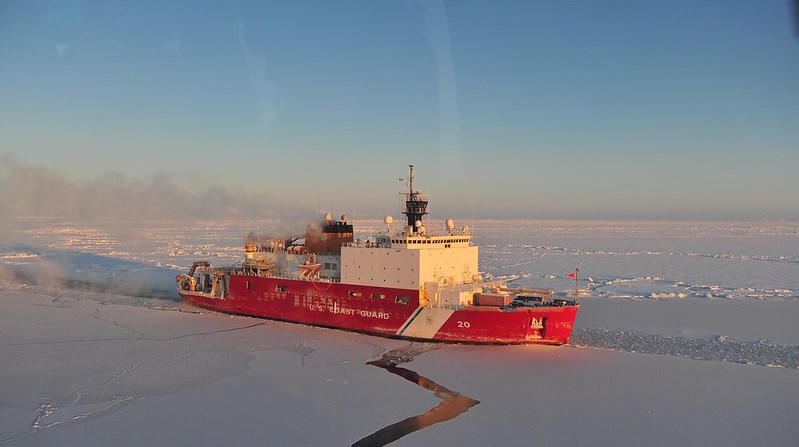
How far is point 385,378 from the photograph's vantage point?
40.4 feet

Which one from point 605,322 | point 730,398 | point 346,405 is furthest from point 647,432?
point 605,322

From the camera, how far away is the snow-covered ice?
29.8 ft

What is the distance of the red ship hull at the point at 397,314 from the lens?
49.3 ft

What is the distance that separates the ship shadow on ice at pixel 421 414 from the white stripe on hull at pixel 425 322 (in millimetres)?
2139

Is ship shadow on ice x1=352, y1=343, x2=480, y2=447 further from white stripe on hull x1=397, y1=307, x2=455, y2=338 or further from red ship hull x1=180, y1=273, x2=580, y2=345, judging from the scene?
red ship hull x1=180, y1=273, x2=580, y2=345

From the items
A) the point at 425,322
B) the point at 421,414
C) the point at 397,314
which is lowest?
the point at 421,414

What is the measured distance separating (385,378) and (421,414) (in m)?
2.35

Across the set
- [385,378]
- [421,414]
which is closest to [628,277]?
[385,378]

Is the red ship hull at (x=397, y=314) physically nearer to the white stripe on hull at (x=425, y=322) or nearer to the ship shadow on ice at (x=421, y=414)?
the white stripe on hull at (x=425, y=322)

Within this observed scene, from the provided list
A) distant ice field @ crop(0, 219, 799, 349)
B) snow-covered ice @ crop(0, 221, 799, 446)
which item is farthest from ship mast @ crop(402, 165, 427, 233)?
snow-covered ice @ crop(0, 221, 799, 446)

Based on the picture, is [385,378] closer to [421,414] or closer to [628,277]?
[421,414]

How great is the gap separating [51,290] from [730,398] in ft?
91.8

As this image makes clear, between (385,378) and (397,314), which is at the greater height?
(397,314)

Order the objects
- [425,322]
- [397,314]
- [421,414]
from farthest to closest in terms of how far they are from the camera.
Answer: [397,314] < [425,322] < [421,414]
